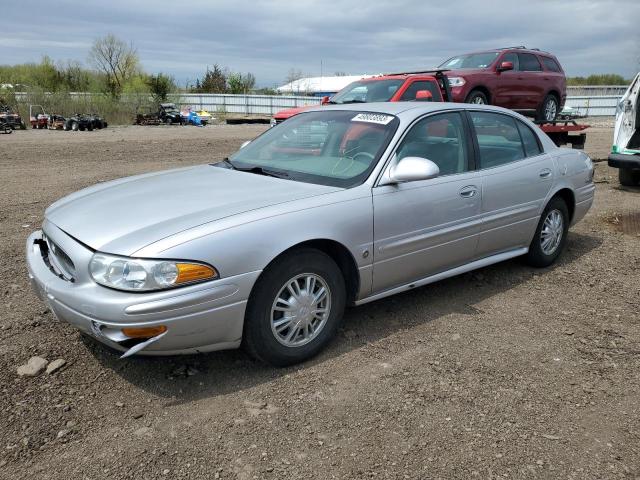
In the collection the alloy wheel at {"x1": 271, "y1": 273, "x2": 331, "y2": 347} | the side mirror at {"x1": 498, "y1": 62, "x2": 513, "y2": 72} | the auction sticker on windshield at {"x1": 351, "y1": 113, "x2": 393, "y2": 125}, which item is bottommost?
the alloy wheel at {"x1": 271, "y1": 273, "x2": 331, "y2": 347}

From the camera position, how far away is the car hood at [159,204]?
292 cm

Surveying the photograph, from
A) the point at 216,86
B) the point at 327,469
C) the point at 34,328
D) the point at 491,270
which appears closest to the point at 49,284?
the point at 34,328

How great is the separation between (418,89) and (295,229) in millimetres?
7266

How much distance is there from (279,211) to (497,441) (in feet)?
5.37

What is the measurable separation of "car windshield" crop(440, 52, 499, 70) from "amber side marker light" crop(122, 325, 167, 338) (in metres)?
10.1

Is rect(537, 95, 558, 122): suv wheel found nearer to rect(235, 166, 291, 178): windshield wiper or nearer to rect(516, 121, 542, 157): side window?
rect(516, 121, 542, 157): side window

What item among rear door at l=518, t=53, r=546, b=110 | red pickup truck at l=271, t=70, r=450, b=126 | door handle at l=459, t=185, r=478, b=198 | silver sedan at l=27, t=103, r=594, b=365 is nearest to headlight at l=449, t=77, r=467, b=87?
red pickup truck at l=271, t=70, r=450, b=126

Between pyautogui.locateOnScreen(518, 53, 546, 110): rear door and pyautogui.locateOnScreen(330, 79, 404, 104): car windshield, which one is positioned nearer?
pyautogui.locateOnScreen(330, 79, 404, 104): car windshield

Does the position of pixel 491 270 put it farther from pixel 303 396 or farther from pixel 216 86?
pixel 216 86

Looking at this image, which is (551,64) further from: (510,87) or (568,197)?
(568,197)

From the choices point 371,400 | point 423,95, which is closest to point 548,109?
point 423,95

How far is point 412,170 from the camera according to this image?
11.5 feet

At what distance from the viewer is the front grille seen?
9.94ft

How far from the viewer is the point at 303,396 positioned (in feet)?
9.88
